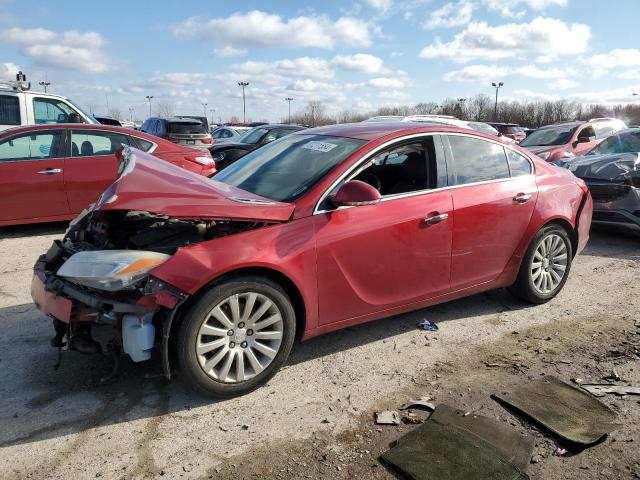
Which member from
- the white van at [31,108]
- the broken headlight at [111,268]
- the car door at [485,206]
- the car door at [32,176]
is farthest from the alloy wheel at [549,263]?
the white van at [31,108]

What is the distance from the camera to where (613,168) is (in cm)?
725

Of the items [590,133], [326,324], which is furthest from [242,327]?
[590,133]

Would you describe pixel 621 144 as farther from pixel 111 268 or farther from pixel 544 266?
pixel 111 268

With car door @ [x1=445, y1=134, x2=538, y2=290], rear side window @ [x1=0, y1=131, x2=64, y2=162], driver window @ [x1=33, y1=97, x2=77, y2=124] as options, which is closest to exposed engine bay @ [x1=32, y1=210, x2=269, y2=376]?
car door @ [x1=445, y1=134, x2=538, y2=290]

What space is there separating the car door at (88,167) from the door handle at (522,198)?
17.8 feet

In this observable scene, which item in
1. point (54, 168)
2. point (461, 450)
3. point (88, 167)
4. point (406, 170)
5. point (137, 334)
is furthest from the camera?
point (88, 167)

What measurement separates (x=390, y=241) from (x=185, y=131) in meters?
12.7

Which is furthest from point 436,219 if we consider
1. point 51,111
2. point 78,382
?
point 51,111

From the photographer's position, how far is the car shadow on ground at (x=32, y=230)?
24.2 ft

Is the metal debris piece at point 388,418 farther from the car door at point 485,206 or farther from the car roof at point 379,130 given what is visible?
the car roof at point 379,130

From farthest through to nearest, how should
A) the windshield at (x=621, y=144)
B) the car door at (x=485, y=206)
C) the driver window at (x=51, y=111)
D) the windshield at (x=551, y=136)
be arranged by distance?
the windshield at (x=551, y=136), the driver window at (x=51, y=111), the windshield at (x=621, y=144), the car door at (x=485, y=206)

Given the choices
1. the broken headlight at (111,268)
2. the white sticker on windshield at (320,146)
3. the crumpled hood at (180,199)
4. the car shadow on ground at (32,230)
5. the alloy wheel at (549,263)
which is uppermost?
the white sticker on windshield at (320,146)

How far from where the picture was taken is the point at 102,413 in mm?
3014

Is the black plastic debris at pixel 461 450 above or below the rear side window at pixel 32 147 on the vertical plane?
below
